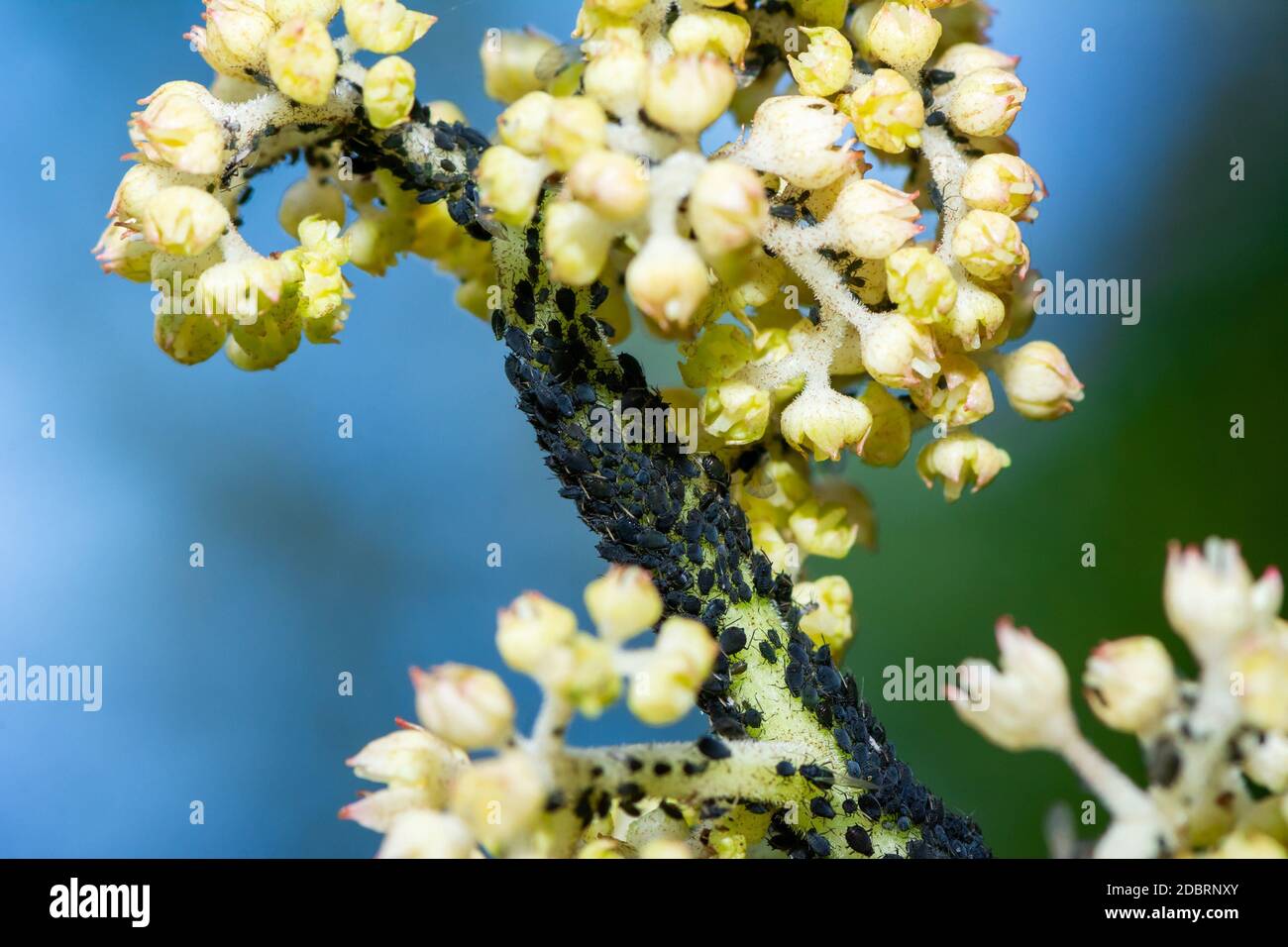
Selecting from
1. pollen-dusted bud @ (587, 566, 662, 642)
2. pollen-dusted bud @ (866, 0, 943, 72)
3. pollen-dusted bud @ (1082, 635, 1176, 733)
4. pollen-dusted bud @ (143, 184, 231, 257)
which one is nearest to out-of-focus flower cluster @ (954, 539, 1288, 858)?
pollen-dusted bud @ (1082, 635, 1176, 733)

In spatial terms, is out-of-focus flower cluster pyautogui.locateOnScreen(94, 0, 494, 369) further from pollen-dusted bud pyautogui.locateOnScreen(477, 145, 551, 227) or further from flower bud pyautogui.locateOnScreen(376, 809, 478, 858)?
flower bud pyautogui.locateOnScreen(376, 809, 478, 858)

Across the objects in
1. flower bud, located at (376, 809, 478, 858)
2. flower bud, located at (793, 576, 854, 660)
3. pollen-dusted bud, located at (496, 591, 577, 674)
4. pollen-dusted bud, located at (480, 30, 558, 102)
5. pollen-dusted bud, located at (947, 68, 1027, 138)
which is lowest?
flower bud, located at (376, 809, 478, 858)

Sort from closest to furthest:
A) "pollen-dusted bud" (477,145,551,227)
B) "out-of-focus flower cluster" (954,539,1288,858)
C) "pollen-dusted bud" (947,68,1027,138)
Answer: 1. "out-of-focus flower cluster" (954,539,1288,858)
2. "pollen-dusted bud" (477,145,551,227)
3. "pollen-dusted bud" (947,68,1027,138)

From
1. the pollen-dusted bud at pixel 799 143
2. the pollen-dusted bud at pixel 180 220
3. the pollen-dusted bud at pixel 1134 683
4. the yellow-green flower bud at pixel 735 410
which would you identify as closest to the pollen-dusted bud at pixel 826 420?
the yellow-green flower bud at pixel 735 410

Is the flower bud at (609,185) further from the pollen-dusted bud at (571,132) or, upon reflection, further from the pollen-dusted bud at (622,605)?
the pollen-dusted bud at (622,605)

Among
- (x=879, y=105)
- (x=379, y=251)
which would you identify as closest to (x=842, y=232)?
(x=879, y=105)
